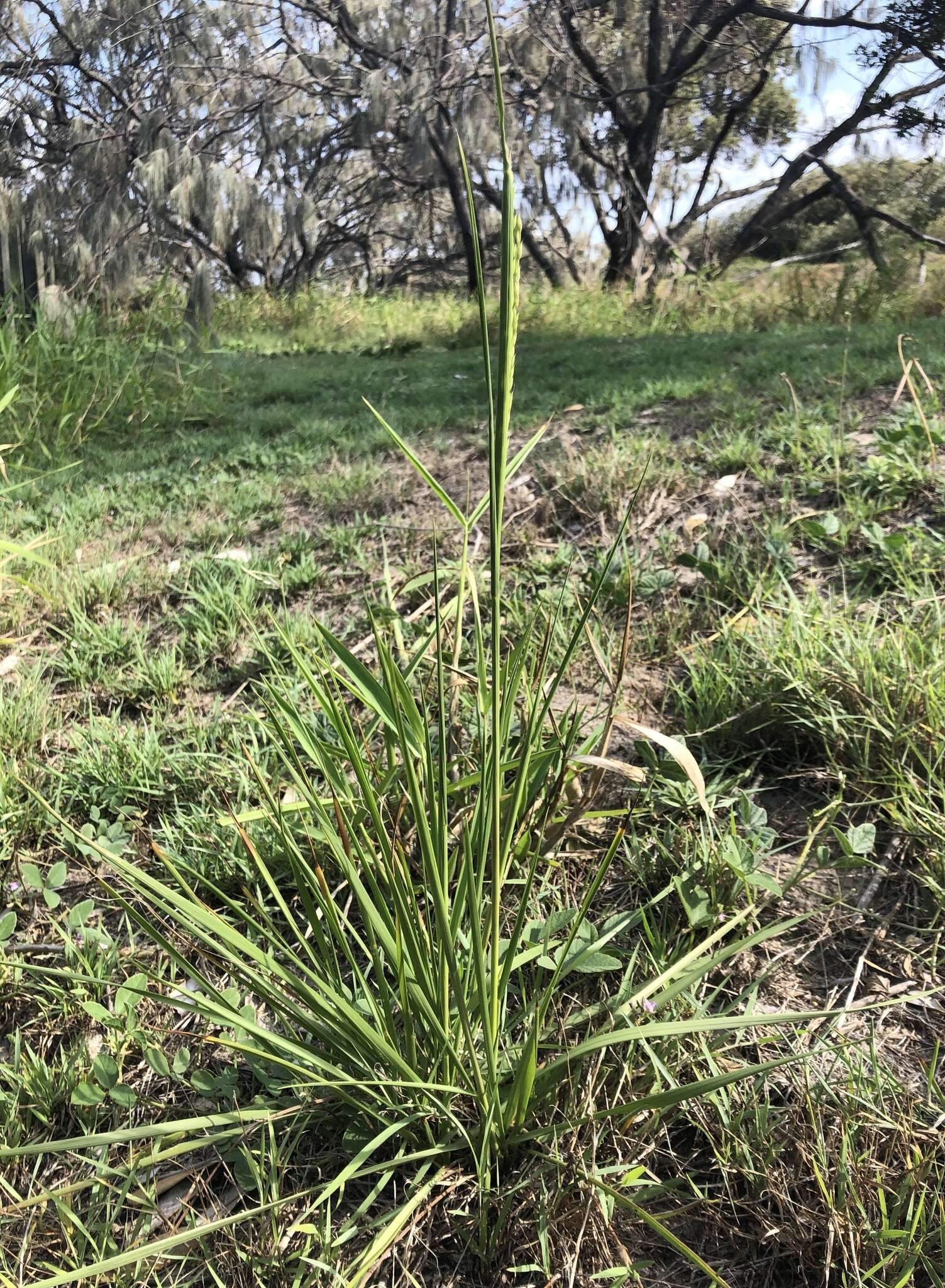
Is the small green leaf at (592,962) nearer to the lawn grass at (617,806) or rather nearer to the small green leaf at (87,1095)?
the lawn grass at (617,806)

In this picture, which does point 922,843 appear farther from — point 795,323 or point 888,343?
point 795,323

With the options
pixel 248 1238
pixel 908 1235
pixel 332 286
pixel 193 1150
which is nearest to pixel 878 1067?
pixel 908 1235

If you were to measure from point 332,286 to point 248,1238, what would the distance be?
12.7m

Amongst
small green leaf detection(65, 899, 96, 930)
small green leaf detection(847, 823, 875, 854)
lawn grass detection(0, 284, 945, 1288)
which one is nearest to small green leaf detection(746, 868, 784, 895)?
lawn grass detection(0, 284, 945, 1288)

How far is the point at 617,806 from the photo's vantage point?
1391 mm

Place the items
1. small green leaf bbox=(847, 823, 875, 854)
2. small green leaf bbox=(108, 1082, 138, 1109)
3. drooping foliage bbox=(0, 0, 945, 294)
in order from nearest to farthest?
1. small green leaf bbox=(108, 1082, 138, 1109)
2. small green leaf bbox=(847, 823, 875, 854)
3. drooping foliage bbox=(0, 0, 945, 294)

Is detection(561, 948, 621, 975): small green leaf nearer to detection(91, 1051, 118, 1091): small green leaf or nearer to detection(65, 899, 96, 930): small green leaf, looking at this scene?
detection(91, 1051, 118, 1091): small green leaf

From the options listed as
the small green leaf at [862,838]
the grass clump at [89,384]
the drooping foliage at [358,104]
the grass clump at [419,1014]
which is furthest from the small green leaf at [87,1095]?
the drooping foliage at [358,104]

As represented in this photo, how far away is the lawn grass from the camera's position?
2.85ft

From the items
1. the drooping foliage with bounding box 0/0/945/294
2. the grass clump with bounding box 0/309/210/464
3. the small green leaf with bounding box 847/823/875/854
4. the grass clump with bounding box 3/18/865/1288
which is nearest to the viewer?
the grass clump with bounding box 3/18/865/1288

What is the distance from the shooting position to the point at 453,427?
3.79m

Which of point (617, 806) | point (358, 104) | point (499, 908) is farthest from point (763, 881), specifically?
point (358, 104)

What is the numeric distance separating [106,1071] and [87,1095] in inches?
1.3

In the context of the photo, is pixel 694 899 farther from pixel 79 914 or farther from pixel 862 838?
pixel 79 914
